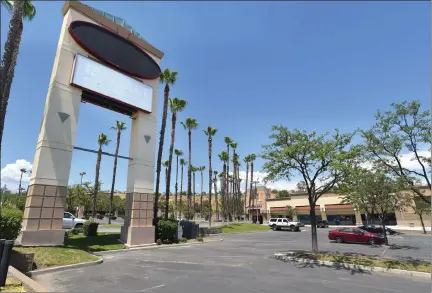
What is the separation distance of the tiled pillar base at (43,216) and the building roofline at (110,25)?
11999 mm

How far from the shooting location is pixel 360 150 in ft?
50.4

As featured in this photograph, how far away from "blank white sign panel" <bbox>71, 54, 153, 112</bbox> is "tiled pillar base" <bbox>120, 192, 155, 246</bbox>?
6964mm

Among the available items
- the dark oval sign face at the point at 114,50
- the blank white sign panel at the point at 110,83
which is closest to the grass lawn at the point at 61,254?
the blank white sign panel at the point at 110,83

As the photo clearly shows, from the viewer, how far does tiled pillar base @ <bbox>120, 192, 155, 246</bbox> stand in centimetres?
1939

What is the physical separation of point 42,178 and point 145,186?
23.4ft

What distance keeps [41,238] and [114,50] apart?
44.1ft

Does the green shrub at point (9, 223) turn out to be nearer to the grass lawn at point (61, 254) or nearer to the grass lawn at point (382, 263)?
the grass lawn at point (61, 254)

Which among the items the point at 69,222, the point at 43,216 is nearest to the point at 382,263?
the point at 43,216

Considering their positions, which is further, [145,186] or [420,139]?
[145,186]

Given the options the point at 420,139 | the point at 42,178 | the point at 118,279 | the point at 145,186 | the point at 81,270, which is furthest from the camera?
the point at 145,186

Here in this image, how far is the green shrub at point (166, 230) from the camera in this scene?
70.8ft

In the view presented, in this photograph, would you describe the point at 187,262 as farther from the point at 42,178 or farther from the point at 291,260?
the point at 42,178

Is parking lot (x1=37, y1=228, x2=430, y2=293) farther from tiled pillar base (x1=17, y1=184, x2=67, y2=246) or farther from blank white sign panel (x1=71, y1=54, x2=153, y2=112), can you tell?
blank white sign panel (x1=71, y1=54, x2=153, y2=112)

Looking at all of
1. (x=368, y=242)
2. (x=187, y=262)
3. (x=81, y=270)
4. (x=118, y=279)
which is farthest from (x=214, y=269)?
(x=368, y=242)
